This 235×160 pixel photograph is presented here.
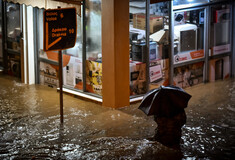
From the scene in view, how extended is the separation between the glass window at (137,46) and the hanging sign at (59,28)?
78.6 inches

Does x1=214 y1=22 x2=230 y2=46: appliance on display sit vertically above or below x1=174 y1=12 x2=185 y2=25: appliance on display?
below

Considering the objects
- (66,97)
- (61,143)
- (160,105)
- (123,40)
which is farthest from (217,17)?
(61,143)

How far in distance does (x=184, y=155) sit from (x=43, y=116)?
11.6 feet

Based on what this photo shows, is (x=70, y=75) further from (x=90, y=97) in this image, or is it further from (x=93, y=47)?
(x=93, y=47)

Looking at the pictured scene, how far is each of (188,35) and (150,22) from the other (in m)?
1.61

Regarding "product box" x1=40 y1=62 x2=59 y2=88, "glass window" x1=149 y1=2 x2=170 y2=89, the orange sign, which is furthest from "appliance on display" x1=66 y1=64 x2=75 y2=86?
the orange sign

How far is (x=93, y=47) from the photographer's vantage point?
9.70 meters

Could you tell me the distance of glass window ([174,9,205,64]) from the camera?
10594 millimetres

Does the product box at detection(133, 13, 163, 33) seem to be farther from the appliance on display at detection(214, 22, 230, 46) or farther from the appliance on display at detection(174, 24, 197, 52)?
the appliance on display at detection(214, 22, 230, 46)

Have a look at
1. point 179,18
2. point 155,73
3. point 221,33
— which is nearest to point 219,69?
point 221,33

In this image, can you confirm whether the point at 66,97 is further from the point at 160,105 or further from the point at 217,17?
the point at 217,17

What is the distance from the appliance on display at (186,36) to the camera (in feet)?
34.9

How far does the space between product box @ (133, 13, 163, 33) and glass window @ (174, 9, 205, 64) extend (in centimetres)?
65

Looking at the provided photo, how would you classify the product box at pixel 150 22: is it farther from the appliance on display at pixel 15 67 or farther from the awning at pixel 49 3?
the appliance on display at pixel 15 67
